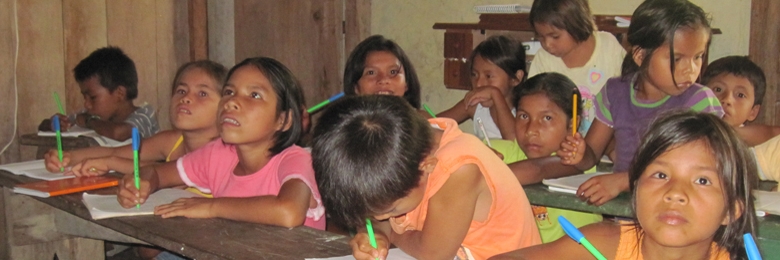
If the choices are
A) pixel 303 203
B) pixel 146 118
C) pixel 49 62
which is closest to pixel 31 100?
pixel 49 62

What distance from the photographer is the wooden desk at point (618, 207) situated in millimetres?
2020

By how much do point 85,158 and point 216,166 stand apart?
59 cm

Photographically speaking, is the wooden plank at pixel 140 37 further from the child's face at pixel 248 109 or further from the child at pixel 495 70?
the child's face at pixel 248 109

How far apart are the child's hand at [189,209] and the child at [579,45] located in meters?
1.91

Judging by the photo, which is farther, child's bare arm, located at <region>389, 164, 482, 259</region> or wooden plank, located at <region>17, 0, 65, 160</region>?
wooden plank, located at <region>17, 0, 65, 160</region>

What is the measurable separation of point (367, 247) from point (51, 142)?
265 centimetres

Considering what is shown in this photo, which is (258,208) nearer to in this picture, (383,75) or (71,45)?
(383,75)

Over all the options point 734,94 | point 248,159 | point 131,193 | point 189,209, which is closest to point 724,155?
point 189,209

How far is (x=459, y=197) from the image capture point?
6.14 ft

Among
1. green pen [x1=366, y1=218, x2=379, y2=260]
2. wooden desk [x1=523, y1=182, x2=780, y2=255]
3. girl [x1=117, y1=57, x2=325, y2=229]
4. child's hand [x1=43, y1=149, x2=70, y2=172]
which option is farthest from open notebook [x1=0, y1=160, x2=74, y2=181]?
wooden desk [x1=523, y1=182, x2=780, y2=255]

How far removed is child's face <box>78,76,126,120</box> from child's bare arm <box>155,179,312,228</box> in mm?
2384

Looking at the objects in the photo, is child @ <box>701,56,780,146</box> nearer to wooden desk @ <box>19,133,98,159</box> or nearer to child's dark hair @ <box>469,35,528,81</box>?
child's dark hair @ <box>469,35,528,81</box>

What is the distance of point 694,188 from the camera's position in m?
1.59

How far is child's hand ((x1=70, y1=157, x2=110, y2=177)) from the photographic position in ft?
9.36
